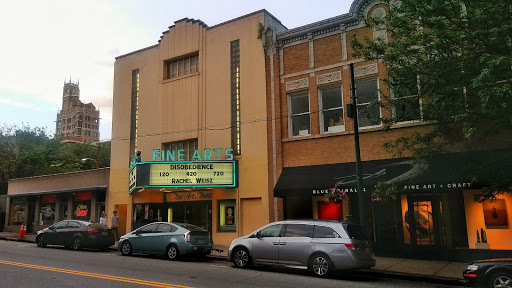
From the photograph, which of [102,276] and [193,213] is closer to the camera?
[102,276]

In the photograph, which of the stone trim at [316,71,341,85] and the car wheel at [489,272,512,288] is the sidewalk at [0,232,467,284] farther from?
the stone trim at [316,71,341,85]

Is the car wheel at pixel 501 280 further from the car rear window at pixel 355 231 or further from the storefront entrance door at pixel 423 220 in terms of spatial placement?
the storefront entrance door at pixel 423 220

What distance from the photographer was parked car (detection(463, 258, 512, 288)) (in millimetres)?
8906

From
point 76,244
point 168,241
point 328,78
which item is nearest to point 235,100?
point 328,78

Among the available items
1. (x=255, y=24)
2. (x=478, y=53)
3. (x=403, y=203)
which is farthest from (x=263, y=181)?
(x=478, y=53)

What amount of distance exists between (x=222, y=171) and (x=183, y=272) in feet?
27.4

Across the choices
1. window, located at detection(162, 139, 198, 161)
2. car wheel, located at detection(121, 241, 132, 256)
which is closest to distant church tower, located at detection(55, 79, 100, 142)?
window, located at detection(162, 139, 198, 161)

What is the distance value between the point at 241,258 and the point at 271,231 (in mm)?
1330

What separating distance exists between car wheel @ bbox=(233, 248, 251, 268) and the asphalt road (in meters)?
0.25

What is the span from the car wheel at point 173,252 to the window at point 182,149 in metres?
7.15

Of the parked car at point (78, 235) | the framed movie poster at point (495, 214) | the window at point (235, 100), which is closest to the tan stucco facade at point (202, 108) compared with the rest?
the window at point (235, 100)

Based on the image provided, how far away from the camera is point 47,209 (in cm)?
2959

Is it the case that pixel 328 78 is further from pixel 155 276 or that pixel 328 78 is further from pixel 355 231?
pixel 155 276

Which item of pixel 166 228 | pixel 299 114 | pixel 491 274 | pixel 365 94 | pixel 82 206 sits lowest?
pixel 491 274
